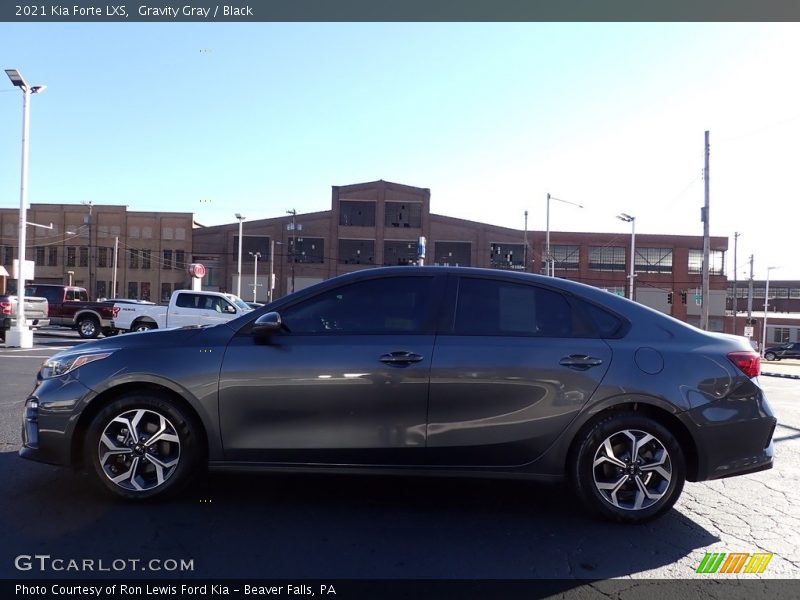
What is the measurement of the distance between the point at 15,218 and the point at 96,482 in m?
69.8

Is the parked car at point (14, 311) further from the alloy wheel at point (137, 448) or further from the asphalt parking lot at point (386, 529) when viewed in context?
the alloy wheel at point (137, 448)

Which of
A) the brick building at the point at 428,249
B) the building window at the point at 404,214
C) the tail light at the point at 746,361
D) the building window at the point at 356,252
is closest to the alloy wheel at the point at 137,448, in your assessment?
the tail light at the point at 746,361

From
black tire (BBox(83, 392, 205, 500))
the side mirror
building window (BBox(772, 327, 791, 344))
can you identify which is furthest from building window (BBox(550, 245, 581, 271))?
black tire (BBox(83, 392, 205, 500))

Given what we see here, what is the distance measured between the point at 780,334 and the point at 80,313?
72.7 m

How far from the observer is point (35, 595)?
2.79 m

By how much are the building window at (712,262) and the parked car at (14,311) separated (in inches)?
2280

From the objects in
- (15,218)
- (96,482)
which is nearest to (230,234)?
(15,218)

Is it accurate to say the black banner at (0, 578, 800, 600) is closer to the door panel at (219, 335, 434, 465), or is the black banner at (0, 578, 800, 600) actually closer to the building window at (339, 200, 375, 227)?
the door panel at (219, 335, 434, 465)

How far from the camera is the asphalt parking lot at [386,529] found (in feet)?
10.2

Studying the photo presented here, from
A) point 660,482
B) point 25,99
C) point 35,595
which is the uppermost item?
point 25,99

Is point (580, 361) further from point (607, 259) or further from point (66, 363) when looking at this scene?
point (607, 259)

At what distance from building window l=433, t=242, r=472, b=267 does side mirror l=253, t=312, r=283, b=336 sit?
178 ft

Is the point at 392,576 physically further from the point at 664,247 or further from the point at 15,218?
the point at 15,218

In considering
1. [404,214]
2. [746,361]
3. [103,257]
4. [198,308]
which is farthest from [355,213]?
[746,361]
